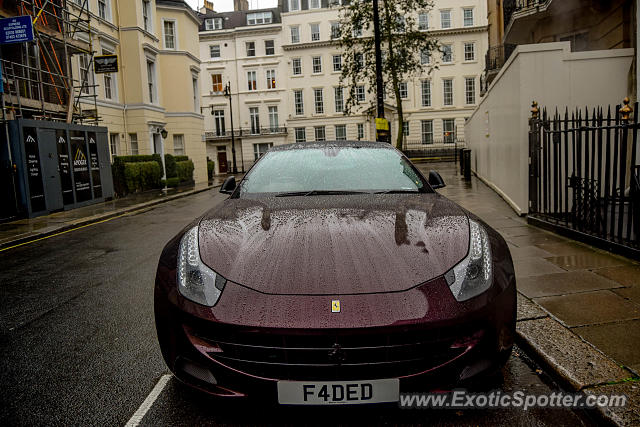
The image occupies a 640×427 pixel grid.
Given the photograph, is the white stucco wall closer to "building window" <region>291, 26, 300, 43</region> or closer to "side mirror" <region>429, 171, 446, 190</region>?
"side mirror" <region>429, 171, 446, 190</region>

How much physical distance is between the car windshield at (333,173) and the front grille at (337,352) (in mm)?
1670

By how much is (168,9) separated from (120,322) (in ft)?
99.0

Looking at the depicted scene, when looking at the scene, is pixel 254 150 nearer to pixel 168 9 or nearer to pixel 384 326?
pixel 168 9

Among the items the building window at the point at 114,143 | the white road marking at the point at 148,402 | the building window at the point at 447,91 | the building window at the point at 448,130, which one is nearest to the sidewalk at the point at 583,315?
the white road marking at the point at 148,402

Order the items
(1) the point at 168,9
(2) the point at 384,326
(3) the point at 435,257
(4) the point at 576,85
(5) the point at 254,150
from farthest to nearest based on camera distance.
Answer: (5) the point at 254,150 < (1) the point at 168,9 < (4) the point at 576,85 < (3) the point at 435,257 < (2) the point at 384,326

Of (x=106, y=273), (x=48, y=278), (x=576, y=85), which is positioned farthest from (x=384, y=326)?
(x=576, y=85)

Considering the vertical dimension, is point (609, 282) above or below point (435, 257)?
below

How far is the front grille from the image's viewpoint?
2139 millimetres

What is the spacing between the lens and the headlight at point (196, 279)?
237cm

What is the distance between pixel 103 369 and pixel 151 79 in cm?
2750

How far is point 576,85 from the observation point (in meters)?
8.08

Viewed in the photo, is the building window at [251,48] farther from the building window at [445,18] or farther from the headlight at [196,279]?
the headlight at [196,279]

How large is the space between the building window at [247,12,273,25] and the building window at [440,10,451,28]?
19124mm

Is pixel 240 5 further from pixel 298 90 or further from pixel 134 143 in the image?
pixel 134 143
